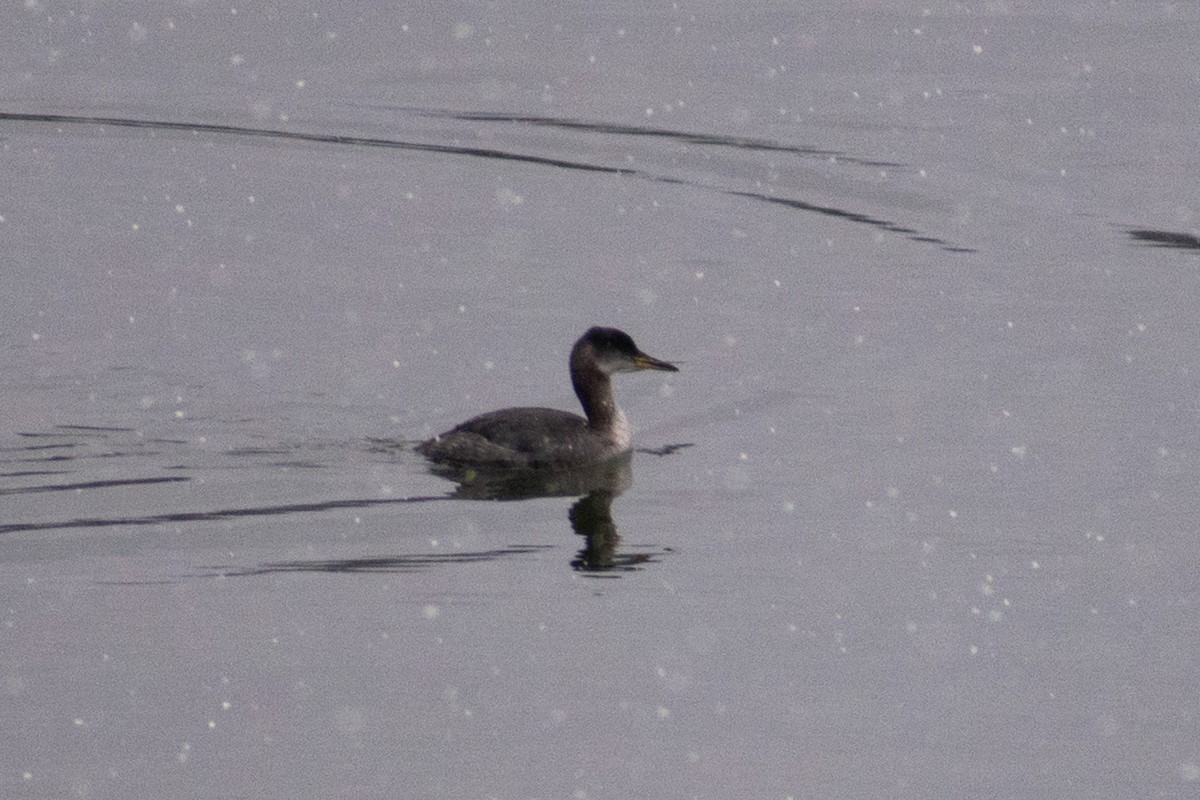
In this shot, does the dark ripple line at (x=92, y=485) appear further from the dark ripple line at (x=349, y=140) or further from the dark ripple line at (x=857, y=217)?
the dark ripple line at (x=349, y=140)

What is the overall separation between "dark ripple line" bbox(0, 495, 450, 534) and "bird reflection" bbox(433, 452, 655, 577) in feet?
1.33

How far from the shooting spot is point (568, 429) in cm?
1472

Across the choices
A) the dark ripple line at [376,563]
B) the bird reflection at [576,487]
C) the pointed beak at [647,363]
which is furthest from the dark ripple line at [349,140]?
the dark ripple line at [376,563]

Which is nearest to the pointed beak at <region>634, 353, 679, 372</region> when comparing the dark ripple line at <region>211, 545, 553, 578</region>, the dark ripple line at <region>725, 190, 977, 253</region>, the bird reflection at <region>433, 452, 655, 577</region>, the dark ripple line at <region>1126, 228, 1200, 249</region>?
the bird reflection at <region>433, 452, 655, 577</region>

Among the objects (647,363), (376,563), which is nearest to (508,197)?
(647,363)

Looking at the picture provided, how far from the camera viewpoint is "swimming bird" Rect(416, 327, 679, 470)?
14.3 m

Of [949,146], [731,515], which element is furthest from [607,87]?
→ [731,515]

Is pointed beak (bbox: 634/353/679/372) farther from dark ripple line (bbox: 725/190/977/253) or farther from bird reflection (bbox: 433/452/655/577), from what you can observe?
dark ripple line (bbox: 725/190/977/253)

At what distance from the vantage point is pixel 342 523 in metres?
13.1

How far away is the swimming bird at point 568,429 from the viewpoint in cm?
1430

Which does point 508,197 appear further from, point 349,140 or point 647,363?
point 647,363

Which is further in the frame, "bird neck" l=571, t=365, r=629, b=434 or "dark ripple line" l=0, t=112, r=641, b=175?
"dark ripple line" l=0, t=112, r=641, b=175

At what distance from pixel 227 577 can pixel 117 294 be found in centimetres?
658

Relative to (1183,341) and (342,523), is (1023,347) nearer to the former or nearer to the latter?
(1183,341)
